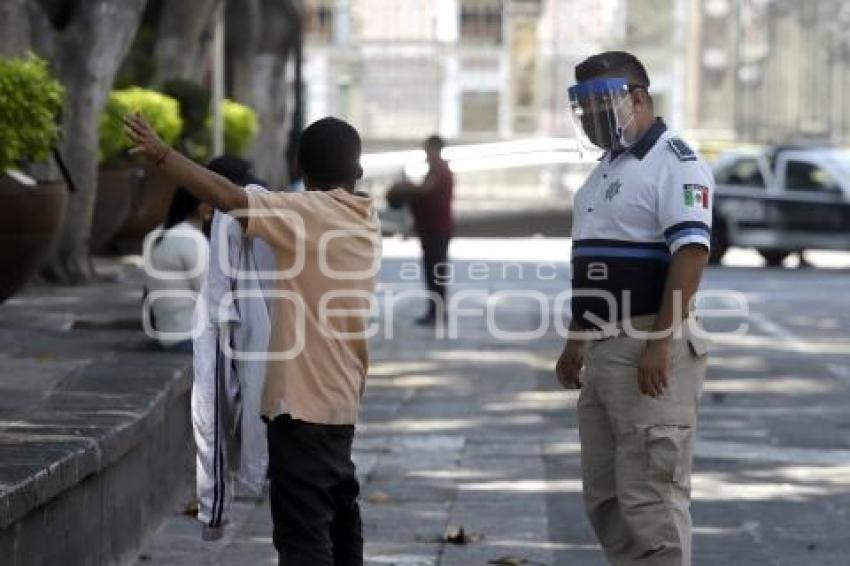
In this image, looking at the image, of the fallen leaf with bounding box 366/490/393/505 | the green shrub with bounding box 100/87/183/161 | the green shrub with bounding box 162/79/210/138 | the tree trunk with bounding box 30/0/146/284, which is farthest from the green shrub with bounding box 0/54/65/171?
the green shrub with bounding box 162/79/210/138

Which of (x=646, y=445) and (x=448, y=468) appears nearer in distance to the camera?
(x=646, y=445)

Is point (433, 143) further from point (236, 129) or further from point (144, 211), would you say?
point (236, 129)

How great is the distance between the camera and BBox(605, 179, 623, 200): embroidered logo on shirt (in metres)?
7.53

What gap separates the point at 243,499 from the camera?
35.4 ft

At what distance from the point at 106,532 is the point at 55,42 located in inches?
427

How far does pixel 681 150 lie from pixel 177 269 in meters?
5.30

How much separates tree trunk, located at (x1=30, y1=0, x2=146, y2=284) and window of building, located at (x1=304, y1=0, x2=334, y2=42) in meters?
57.5

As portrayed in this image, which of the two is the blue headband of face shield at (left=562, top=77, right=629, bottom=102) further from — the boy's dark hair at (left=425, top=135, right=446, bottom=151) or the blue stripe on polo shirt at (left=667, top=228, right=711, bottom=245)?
the boy's dark hair at (left=425, top=135, right=446, bottom=151)

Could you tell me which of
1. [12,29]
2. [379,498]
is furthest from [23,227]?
[379,498]

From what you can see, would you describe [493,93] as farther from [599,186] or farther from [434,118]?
[599,186]

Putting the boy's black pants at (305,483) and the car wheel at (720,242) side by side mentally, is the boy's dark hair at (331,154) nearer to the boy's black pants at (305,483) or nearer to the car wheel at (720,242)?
the boy's black pants at (305,483)

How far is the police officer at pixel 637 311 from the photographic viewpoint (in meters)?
7.41

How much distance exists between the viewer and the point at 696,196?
292 inches

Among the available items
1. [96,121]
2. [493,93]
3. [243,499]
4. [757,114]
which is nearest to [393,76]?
[493,93]
